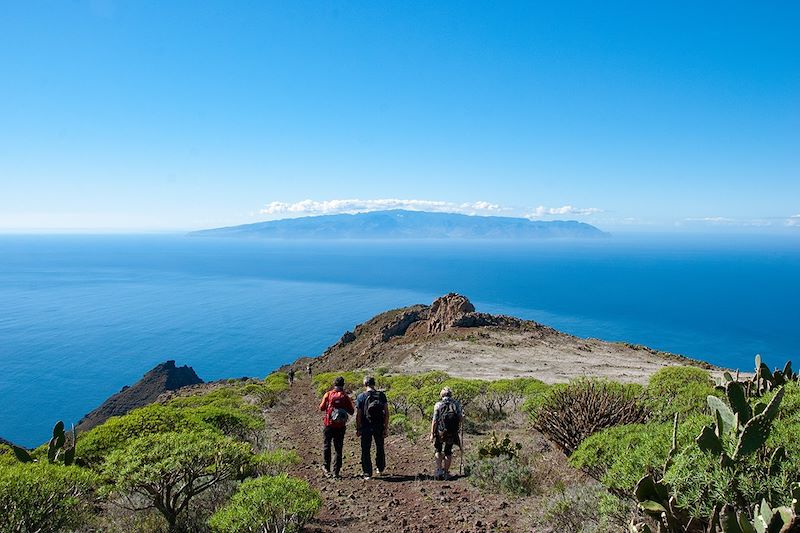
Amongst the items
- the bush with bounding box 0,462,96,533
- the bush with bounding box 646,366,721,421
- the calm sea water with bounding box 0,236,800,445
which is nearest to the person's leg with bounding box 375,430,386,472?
the bush with bounding box 0,462,96,533

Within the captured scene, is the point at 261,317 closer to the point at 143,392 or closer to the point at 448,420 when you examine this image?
the point at 143,392

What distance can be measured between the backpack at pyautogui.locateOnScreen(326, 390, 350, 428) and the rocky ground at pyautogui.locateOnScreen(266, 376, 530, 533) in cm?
124

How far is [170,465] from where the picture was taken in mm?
6375

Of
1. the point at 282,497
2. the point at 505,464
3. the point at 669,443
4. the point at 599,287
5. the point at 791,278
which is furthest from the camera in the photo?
the point at 791,278

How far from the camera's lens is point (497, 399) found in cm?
1772

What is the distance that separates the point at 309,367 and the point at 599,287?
14234cm

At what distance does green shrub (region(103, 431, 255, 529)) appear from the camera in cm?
632

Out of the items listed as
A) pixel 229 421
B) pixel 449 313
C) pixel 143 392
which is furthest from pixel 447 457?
pixel 143 392

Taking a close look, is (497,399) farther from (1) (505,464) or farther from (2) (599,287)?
(2) (599,287)

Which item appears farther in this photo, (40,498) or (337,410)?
(337,410)

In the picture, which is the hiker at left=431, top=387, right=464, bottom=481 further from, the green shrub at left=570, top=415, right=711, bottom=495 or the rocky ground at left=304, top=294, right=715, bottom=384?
the rocky ground at left=304, top=294, right=715, bottom=384

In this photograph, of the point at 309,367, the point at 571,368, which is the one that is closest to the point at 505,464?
the point at 571,368

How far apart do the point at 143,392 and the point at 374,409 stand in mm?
51198

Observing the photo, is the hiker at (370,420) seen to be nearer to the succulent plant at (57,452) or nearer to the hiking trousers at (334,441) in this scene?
the hiking trousers at (334,441)
